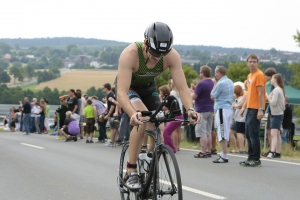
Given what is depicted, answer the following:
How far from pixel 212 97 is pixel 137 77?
658cm

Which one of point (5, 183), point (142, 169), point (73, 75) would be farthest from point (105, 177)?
point (73, 75)

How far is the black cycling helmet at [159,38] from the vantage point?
223 inches

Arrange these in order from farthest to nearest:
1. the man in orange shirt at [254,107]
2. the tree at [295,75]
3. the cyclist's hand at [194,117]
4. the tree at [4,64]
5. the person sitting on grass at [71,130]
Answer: the tree at [4,64] → the tree at [295,75] → the person sitting on grass at [71,130] → the man in orange shirt at [254,107] → the cyclist's hand at [194,117]

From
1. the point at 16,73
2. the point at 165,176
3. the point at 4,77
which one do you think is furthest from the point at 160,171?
the point at 16,73

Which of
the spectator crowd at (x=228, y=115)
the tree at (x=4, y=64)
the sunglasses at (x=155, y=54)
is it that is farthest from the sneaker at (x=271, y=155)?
the tree at (x=4, y=64)

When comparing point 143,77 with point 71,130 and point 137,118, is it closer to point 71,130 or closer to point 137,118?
point 137,118

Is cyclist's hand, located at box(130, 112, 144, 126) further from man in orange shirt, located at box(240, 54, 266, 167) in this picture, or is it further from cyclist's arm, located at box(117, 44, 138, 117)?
man in orange shirt, located at box(240, 54, 266, 167)

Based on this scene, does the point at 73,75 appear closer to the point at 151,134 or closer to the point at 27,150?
the point at 27,150

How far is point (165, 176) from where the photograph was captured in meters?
5.70

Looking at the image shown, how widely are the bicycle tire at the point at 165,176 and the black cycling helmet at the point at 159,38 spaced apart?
878 mm

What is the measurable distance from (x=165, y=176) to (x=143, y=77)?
1.17 meters

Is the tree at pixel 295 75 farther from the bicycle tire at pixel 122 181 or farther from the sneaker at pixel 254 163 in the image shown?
the bicycle tire at pixel 122 181

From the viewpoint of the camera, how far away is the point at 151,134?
6.11 meters

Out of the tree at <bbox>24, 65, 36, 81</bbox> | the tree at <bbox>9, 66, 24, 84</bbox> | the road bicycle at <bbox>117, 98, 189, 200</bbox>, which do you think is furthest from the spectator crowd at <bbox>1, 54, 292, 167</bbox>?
the tree at <bbox>24, 65, 36, 81</bbox>
